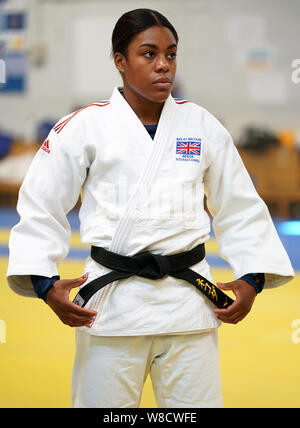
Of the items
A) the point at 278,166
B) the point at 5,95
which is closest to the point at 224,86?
the point at 278,166

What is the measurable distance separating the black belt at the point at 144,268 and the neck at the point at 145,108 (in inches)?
17.7

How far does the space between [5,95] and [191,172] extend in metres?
9.79

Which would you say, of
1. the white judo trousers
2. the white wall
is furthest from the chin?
the white wall

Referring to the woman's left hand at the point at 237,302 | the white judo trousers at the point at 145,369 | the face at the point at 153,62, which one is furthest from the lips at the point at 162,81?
the white judo trousers at the point at 145,369

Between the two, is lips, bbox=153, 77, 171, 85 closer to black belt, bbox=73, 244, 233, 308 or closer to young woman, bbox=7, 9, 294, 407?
young woman, bbox=7, 9, 294, 407

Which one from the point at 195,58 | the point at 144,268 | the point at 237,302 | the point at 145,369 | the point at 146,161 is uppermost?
the point at 195,58

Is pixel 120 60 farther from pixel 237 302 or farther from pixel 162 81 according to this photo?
pixel 237 302

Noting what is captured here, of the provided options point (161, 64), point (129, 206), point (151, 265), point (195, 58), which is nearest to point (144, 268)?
point (151, 265)

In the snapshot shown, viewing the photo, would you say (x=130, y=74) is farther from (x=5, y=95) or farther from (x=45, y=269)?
(x=5, y=95)

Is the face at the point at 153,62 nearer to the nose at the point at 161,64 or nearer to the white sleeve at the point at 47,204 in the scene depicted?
the nose at the point at 161,64

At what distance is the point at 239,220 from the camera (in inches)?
81.6

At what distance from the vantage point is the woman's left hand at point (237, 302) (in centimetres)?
192

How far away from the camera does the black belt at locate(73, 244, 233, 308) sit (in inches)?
73.9

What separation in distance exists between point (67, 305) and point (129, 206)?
36 centimetres
